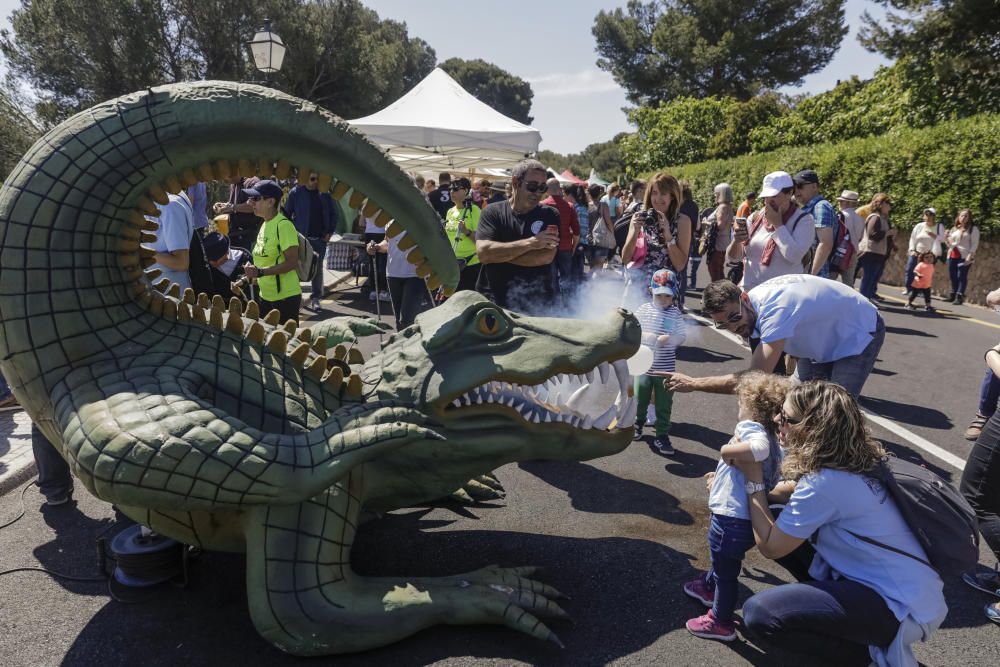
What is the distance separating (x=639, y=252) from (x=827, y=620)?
368 cm

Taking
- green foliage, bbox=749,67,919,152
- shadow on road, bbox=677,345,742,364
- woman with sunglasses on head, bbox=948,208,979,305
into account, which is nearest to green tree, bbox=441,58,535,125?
green foliage, bbox=749,67,919,152

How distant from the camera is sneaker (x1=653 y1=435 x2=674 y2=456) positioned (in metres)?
4.40

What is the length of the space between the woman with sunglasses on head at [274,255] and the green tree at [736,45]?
1256 inches

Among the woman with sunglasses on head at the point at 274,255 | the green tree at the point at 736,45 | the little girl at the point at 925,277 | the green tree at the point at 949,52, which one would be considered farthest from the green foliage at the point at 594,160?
the woman with sunglasses on head at the point at 274,255

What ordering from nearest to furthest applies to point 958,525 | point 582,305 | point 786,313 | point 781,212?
point 958,525
point 786,313
point 781,212
point 582,305

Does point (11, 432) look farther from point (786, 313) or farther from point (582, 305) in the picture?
point (786, 313)

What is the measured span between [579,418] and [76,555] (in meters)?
2.50

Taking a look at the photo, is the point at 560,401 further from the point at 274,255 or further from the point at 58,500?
the point at 274,255

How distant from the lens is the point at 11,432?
4.29 meters

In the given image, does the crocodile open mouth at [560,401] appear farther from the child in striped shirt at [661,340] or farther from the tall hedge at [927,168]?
the tall hedge at [927,168]

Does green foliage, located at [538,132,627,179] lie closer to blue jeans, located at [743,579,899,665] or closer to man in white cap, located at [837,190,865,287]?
man in white cap, located at [837,190,865,287]

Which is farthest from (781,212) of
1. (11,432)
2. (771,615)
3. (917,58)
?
(917,58)

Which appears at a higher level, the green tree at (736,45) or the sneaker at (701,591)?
the green tree at (736,45)

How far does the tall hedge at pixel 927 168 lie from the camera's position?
38.4ft
